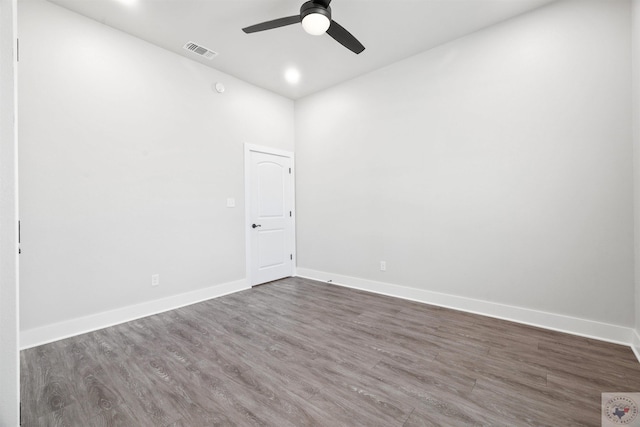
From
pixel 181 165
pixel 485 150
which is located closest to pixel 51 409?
pixel 181 165

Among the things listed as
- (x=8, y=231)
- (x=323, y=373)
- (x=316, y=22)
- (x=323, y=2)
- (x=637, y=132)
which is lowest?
(x=323, y=373)

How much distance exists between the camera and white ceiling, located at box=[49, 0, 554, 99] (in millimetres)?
2627

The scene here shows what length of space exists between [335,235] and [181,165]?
2.44 metres

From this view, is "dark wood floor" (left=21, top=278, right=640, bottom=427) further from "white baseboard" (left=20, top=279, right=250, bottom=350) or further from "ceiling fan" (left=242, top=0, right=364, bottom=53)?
"ceiling fan" (left=242, top=0, right=364, bottom=53)

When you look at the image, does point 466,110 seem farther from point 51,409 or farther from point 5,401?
point 51,409

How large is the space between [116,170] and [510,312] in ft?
14.8

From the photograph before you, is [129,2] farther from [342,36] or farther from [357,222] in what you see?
[357,222]

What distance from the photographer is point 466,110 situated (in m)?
3.14

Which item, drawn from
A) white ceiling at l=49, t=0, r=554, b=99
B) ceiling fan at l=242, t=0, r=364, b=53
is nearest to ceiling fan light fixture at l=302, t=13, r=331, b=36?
ceiling fan at l=242, t=0, r=364, b=53

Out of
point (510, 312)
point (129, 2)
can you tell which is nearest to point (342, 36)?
point (129, 2)

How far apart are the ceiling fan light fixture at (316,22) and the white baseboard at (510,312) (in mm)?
3123

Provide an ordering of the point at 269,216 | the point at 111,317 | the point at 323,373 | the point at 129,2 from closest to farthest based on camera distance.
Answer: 1. the point at 323,373
2. the point at 129,2
3. the point at 111,317
4. the point at 269,216

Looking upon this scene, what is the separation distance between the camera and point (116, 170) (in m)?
2.94

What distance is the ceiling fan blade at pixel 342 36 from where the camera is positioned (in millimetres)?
2391
